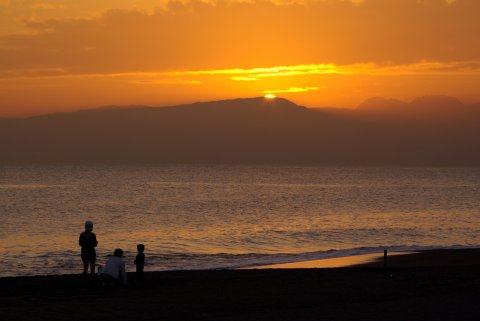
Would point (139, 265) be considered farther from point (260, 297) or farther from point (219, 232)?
point (219, 232)

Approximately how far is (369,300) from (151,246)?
30057mm

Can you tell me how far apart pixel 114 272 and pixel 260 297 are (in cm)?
469

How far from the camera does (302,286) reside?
21328 millimetres

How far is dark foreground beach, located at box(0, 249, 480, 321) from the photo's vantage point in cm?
1630

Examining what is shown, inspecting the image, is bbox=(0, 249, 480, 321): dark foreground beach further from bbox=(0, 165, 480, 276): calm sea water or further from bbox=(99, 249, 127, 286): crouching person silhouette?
bbox=(0, 165, 480, 276): calm sea water

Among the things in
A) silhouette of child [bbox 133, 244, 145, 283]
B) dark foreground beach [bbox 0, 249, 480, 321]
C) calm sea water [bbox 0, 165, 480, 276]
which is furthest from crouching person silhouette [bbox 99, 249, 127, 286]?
calm sea water [bbox 0, 165, 480, 276]

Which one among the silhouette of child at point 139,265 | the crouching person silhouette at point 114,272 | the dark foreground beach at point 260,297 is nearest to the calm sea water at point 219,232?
the dark foreground beach at point 260,297

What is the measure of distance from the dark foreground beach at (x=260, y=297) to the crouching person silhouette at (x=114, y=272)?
1.32 feet

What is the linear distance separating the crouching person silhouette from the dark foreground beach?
1.32 ft

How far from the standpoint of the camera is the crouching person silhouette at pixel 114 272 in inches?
835

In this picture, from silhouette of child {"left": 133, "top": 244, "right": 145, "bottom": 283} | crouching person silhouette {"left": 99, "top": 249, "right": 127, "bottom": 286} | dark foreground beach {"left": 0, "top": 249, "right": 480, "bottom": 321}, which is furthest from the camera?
silhouette of child {"left": 133, "top": 244, "right": 145, "bottom": 283}

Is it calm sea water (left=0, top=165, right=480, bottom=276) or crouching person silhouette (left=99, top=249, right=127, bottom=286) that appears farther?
calm sea water (left=0, top=165, right=480, bottom=276)

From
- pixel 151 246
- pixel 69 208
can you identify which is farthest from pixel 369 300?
pixel 69 208

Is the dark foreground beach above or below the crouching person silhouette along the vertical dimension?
below
